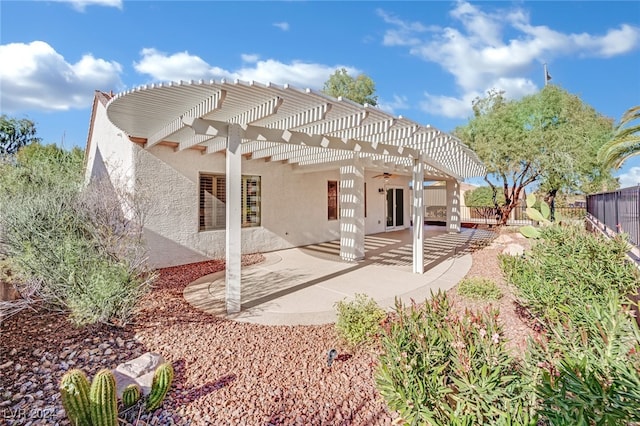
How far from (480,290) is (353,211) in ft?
15.4

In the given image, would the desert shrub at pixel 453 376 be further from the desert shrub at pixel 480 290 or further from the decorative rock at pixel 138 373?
the desert shrub at pixel 480 290

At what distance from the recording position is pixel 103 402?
2805mm

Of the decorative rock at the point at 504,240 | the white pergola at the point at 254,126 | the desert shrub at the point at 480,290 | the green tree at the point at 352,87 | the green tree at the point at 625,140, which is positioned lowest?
the desert shrub at the point at 480,290

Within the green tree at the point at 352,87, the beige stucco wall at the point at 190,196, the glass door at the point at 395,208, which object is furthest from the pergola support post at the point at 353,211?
the green tree at the point at 352,87

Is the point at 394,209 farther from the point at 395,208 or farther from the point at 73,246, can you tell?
the point at 73,246

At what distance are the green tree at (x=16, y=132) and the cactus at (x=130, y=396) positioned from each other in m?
24.8

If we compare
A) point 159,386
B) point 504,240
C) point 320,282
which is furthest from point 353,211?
point 504,240

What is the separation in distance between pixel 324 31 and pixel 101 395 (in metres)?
14.1

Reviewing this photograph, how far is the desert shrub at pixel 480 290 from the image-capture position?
6.61 metres

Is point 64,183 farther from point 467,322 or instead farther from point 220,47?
point 467,322

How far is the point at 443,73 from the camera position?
19359 mm

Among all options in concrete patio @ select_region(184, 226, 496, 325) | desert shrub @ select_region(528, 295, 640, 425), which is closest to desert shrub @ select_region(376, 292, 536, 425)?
desert shrub @ select_region(528, 295, 640, 425)

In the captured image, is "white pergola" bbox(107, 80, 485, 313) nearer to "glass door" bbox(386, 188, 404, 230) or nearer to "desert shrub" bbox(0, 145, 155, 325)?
"desert shrub" bbox(0, 145, 155, 325)

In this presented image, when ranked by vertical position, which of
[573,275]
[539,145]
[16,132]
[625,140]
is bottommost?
[573,275]
